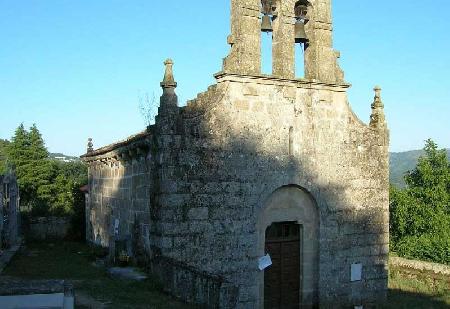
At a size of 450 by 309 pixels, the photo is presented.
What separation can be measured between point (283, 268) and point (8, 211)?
11152 mm

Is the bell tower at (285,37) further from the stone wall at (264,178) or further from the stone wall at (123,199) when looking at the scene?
the stone wall at (123,199)

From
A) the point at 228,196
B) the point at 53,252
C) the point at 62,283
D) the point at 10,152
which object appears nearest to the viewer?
the point at 62,283

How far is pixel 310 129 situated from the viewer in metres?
12.8

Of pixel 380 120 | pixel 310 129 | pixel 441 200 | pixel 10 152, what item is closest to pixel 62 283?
pixel 310 129

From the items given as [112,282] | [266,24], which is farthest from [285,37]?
[112,282]

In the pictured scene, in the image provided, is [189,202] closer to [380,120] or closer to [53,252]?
[380,120]

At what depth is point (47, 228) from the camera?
23.5 meters

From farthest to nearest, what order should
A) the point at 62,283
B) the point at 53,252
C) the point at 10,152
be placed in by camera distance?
1. the point at 10,152
2. the point at 53,252
3. the point at 62,283

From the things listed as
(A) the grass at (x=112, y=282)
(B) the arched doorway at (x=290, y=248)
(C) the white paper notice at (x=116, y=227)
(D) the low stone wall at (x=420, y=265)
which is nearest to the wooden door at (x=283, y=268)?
(B) the arched doorway at (x=290, y=248)

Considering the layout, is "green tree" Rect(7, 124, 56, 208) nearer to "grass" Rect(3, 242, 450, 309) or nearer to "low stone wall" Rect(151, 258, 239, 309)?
"grass" Rect(3, 242, 450, 309)

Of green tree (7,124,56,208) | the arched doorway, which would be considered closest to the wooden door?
the arched doorway

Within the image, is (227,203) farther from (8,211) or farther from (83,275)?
(8,211)

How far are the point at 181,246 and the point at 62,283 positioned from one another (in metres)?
4.85

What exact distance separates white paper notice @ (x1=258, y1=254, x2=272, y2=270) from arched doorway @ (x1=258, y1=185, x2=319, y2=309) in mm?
235
